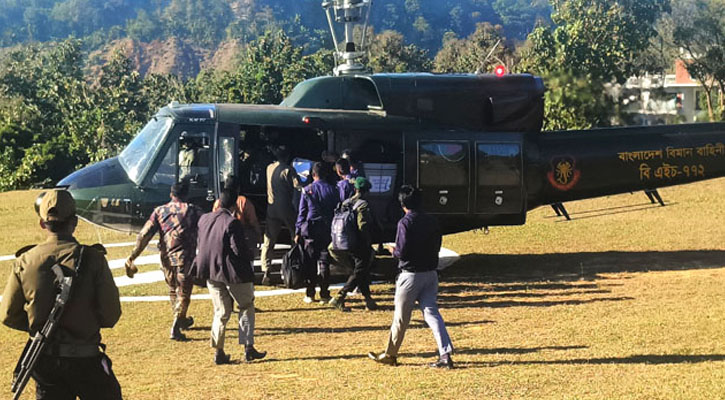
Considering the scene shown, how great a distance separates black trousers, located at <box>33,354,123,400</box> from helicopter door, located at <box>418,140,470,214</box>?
388 inches

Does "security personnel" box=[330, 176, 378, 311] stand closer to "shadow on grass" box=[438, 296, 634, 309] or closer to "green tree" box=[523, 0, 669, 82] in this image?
"shadow on grass" box=[438, 296, 634, 309]

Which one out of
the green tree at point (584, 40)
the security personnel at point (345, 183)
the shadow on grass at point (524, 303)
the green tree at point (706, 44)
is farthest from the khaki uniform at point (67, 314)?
the green tree at point (706, 44)

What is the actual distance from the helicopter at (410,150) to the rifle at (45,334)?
332 inches

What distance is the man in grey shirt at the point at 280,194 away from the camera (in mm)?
14336

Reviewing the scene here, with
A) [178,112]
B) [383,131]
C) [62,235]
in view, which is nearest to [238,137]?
[178,112]

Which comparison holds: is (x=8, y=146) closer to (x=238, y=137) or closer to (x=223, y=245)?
(x=238, y=137)

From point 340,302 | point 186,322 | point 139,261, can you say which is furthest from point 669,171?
point 139,261

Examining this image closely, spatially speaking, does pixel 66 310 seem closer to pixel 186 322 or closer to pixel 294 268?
pixel 186 322

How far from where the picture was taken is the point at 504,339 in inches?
444

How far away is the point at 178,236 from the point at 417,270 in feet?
11.6

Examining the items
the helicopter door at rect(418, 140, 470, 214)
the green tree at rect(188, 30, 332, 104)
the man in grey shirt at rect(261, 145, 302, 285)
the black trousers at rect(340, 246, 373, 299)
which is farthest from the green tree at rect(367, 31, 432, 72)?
the black trousers at rect(340, 246, 373, 299)

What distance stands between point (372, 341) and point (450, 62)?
322ft

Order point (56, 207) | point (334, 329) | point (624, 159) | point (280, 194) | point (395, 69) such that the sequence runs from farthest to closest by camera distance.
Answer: point (395, 69), point (624, 159), point (280, 194), point (334, 329), point (56, 207)

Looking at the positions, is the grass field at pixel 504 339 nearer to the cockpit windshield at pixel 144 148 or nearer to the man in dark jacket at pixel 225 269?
the man in dark jacket at pixel 225 269
